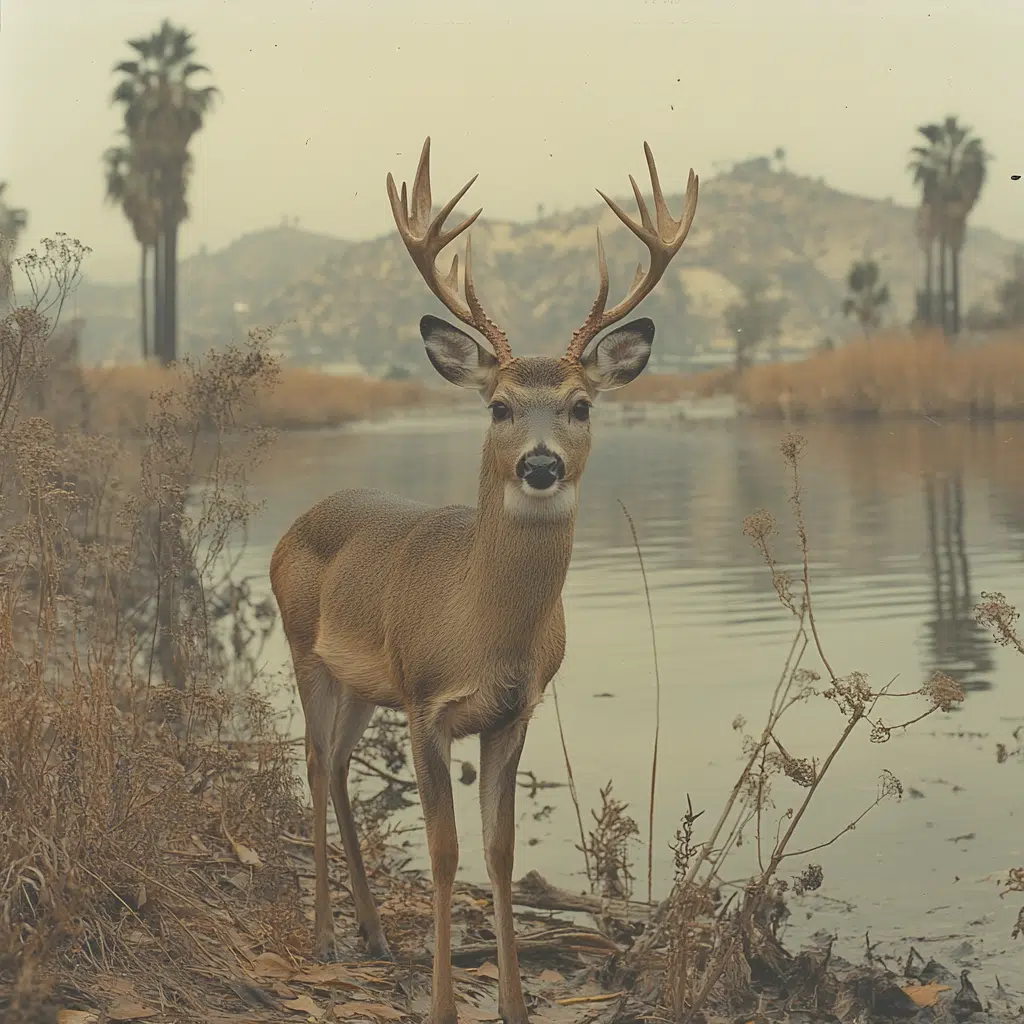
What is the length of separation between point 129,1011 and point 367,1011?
3.28ft

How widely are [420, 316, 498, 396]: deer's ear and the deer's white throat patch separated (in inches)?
20.1

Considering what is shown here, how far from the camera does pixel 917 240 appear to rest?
99.3ft

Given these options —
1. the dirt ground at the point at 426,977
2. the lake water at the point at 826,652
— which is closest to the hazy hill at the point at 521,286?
the lake water at the point at 826,652

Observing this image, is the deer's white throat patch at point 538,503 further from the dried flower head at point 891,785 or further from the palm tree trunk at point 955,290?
the palm tree trunk at point 955,290

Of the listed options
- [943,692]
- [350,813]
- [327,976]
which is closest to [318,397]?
[350,813]

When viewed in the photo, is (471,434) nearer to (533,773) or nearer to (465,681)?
(533,773)

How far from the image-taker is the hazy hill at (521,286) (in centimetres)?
2609

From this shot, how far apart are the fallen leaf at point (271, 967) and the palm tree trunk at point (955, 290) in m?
14.7

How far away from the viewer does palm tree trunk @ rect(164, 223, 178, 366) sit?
2556 cm

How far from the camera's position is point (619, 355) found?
5902 millimetres

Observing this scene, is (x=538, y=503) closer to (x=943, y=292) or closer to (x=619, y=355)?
(x=619, y=355)

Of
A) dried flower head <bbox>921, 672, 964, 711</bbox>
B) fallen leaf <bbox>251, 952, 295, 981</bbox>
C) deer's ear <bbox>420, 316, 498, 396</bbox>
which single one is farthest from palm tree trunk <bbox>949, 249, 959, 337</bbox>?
fallen leaf <bbox>251, 952, 295, 981</bbox>

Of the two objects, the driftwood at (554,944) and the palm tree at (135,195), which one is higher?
the palm tree at (135,195)

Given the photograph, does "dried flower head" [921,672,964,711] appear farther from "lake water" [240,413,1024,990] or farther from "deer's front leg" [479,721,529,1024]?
"lake water" [240,413,1024,990]
